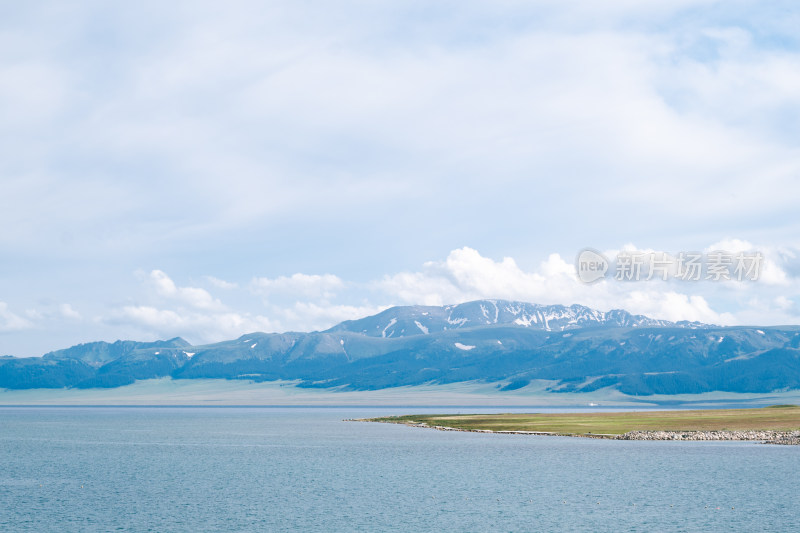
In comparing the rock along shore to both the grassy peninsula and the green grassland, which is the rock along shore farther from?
the green grassland

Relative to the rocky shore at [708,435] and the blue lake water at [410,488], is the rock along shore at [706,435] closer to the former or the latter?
the rocky shore at [708,435]

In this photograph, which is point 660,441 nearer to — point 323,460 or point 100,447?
point 323,460

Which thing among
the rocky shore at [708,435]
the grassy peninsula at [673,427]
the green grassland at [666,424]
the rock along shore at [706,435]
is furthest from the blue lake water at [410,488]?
the green grassland at [666,424]

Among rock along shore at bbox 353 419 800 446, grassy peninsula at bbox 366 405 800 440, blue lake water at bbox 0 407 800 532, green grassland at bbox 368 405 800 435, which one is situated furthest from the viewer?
green grassland at bbox 368 405 800 435

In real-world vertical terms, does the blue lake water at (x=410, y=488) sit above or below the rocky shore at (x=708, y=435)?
below

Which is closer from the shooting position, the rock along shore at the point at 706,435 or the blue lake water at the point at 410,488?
the blue lake water at the point at 410,488

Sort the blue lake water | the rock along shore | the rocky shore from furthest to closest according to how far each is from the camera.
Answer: the rocky shore
the rock along shore
the blue lake water

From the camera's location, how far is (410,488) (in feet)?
275

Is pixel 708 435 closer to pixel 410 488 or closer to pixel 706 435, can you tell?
pixel 706 435

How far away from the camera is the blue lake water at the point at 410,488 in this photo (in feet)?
211

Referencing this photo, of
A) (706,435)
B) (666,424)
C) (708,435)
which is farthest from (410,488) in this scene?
(666,424)

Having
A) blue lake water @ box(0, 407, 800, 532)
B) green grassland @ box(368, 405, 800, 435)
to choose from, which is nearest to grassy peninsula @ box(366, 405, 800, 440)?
green grassland @ box(368, 405, 800, 435)

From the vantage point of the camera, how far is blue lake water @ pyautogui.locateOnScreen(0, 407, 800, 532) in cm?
6419

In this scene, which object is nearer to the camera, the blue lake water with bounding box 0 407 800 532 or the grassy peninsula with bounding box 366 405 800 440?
the blue lake water with bounding box 0 407 800 532
